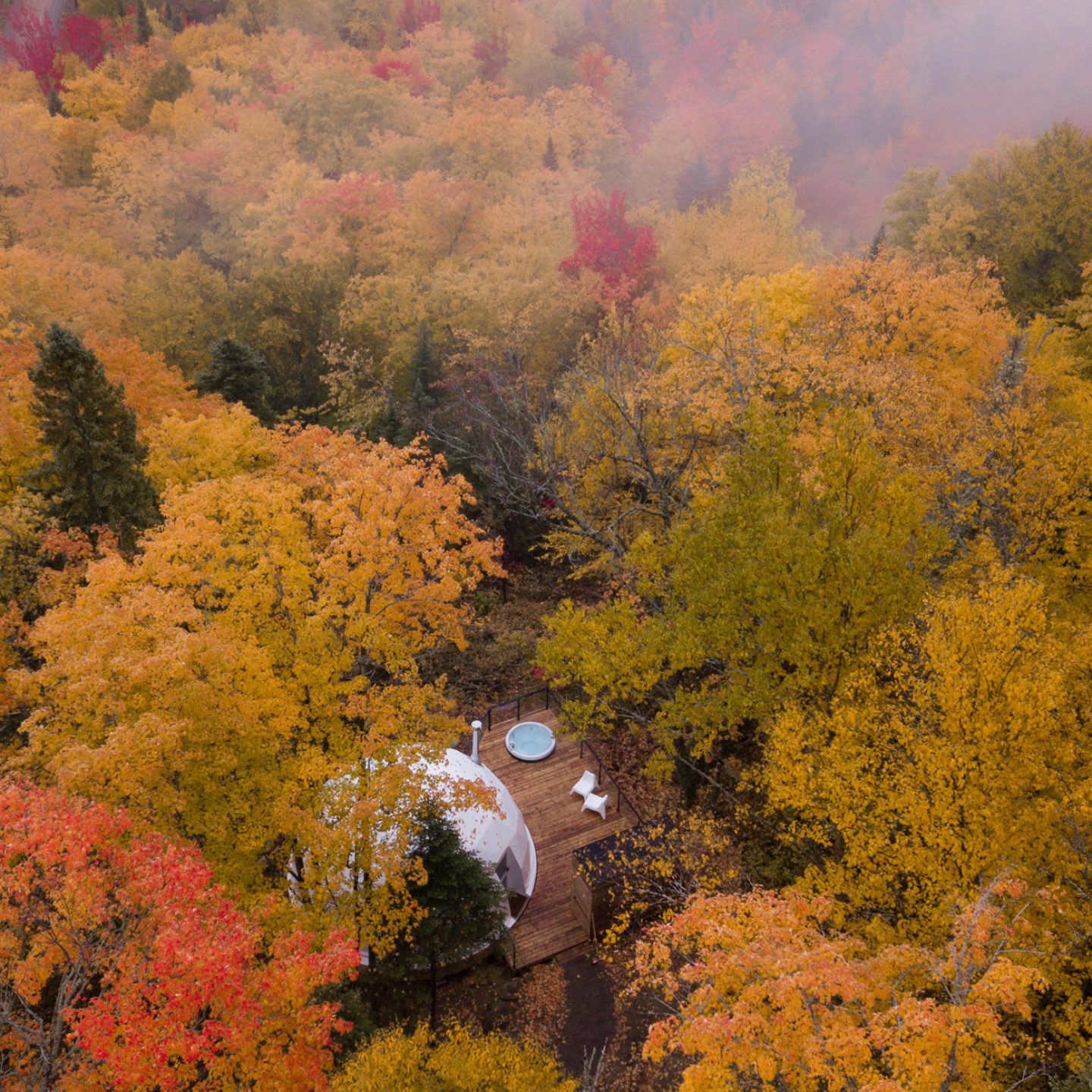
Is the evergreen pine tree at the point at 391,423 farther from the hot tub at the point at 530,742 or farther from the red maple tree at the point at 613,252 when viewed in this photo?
the hot tub at the point at 530,742

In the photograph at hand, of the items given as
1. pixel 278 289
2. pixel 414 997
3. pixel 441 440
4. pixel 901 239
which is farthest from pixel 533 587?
pixel 901 239

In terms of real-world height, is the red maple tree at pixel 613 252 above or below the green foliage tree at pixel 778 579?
above

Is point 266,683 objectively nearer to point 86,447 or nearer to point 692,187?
point 86,447

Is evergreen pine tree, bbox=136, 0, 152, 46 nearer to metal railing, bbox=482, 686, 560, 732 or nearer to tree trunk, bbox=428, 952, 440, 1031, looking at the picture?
metal railing, bbox=482, 686, 560, 732

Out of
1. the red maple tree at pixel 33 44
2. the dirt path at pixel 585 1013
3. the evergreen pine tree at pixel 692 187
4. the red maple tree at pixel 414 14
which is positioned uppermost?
the red maple tree at pixel 414 14

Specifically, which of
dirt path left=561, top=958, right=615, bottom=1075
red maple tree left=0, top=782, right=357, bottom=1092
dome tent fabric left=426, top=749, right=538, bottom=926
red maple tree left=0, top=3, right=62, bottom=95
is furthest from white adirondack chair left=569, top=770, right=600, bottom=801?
red maple tree left=0, top=3, right=62, bottom=95

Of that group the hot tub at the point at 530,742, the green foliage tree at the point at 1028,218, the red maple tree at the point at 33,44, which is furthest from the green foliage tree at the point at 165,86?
the hot tub at the point at 530,742
